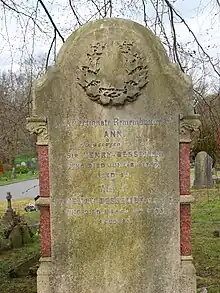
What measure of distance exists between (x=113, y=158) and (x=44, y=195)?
32.0 inches

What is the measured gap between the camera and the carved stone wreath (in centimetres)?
509

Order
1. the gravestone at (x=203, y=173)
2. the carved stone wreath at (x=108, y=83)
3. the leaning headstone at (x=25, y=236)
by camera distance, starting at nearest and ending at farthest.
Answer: the carved stone wreath at (x=108, y=83) < the leaning headstone at (x=25, y=236) < the gravestone at (x=203, y=173)

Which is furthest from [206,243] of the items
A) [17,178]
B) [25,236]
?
[17,178]

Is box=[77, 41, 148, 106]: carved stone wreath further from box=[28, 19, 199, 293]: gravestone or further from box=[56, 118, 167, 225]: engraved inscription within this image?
box=[56, 118, 167, 225]: engraved inscription

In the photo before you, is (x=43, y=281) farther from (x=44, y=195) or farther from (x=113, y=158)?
(x=113, y=158)

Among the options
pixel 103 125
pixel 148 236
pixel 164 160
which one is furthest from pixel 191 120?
pixel 148 236

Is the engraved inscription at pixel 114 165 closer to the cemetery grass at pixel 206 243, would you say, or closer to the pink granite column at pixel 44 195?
the pink granite column at pixel 44 195

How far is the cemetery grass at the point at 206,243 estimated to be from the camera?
716 cm

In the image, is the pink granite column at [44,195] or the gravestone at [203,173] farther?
the gravestone at [203,173]

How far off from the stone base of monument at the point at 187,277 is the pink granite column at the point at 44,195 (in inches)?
55.1

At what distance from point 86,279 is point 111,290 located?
0.29m

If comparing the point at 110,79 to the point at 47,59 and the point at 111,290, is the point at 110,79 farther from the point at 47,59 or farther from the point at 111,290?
the point at 47,59

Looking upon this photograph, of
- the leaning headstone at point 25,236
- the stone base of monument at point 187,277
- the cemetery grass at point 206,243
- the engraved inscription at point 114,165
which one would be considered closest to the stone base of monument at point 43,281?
the engraved inscription at point 114,165

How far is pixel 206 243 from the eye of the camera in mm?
9703
